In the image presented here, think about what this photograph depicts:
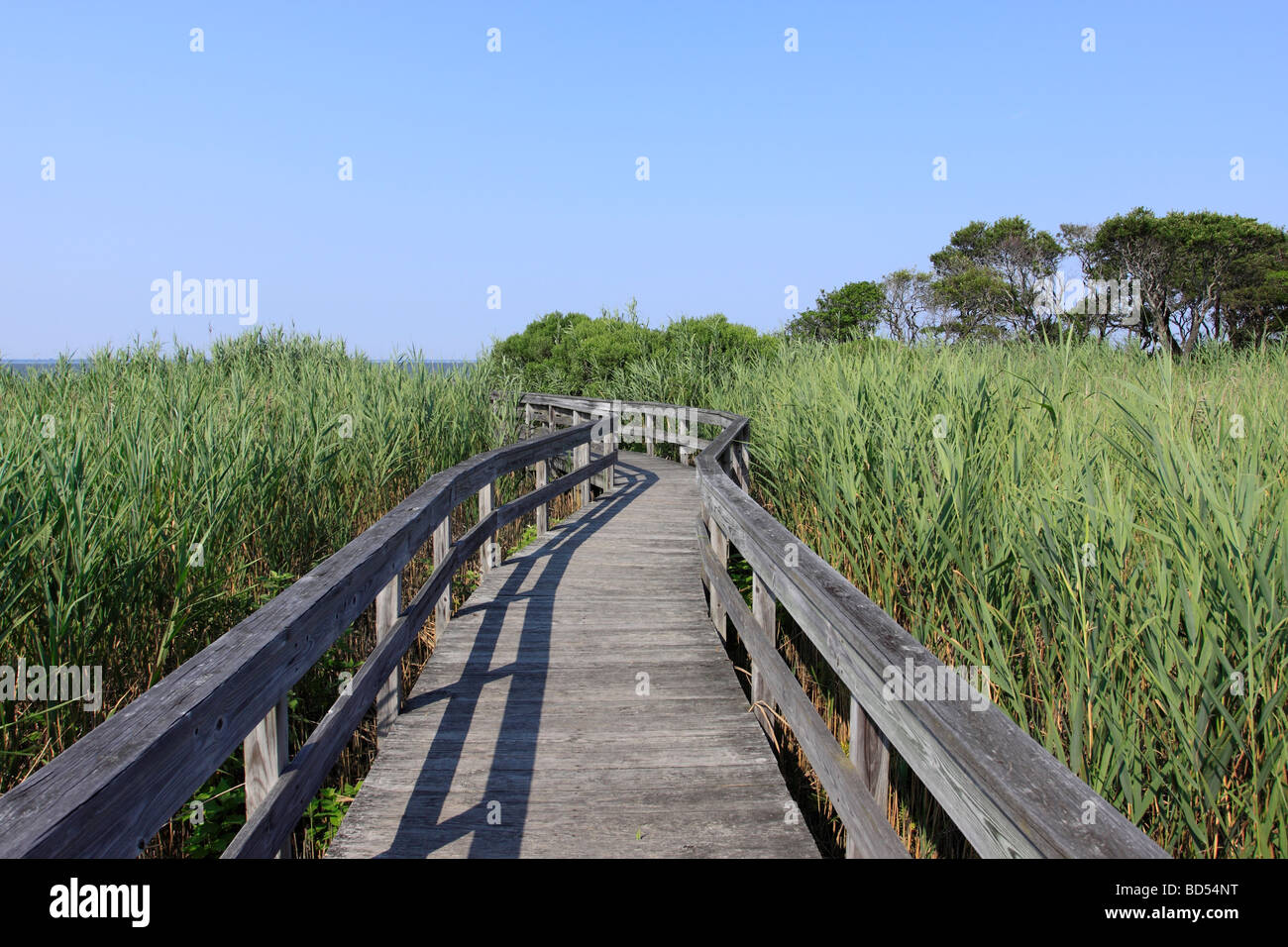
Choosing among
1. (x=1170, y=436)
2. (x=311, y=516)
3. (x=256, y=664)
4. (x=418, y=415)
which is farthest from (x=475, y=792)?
(x=418, y=415)

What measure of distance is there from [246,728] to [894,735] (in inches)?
68.3

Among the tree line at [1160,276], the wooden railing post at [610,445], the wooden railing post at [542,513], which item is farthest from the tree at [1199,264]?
the wooden railing post at [542,513]

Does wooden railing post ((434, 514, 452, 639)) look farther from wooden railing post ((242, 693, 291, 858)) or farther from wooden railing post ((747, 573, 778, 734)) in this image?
wooden railing post ((242, 693, 291, 858))

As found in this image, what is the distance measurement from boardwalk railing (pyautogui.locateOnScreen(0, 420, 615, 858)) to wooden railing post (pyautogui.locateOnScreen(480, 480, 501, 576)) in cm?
164

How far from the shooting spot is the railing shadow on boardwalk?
3027mm

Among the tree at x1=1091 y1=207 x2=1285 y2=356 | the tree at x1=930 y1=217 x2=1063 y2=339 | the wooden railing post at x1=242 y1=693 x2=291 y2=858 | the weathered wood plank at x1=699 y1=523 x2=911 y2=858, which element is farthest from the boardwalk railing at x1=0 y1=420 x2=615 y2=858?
the tree at x1=930 y1=217 x2=1063 y2=339

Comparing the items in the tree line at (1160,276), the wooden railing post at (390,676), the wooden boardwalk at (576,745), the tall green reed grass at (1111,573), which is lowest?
the wooden boardwalk at (576,745)

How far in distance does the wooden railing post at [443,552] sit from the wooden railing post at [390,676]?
974mm

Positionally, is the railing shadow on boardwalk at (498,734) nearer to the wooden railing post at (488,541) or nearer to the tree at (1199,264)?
the wooden railing post at (488,541)

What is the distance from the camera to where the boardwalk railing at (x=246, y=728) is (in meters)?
1.37
